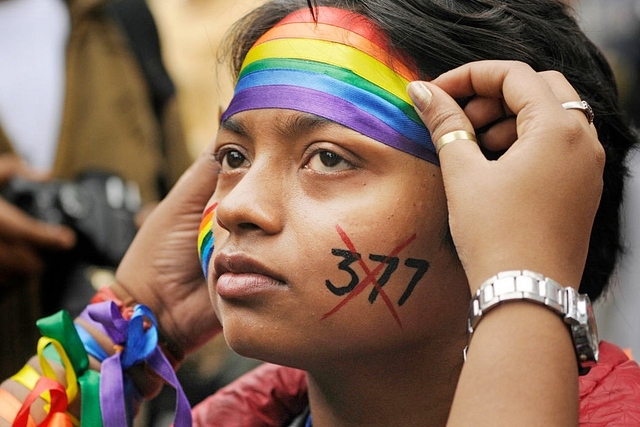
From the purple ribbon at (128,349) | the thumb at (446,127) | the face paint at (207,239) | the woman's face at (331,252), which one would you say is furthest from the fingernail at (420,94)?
the purple ribbon at (128,349)

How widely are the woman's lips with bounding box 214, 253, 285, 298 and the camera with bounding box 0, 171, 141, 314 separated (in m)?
1.55

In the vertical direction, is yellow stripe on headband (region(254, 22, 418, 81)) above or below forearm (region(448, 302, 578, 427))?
above

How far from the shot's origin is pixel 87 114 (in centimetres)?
384

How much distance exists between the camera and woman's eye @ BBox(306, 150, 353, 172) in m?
1.88

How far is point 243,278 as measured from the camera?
73.0 inches

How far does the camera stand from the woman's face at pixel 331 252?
5.96 feet

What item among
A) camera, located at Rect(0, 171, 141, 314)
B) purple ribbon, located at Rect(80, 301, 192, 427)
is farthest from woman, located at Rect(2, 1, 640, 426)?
camera, located at Rect(0, 171, 141, 314)

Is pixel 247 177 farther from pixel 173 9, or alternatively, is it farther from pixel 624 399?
pixel 173 9

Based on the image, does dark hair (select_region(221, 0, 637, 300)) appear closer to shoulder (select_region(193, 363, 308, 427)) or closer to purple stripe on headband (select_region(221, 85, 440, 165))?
purple stripe on headband (select_region(221, 85, 440, 165))

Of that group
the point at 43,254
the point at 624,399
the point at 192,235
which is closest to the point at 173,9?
the point at 43,254

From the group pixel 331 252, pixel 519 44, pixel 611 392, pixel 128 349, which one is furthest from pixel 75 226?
pixel 611 392

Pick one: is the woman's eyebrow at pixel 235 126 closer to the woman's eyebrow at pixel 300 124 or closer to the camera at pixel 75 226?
the woman's eyebrow at pixel 300 124

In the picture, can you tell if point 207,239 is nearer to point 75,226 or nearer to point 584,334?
point 584,334

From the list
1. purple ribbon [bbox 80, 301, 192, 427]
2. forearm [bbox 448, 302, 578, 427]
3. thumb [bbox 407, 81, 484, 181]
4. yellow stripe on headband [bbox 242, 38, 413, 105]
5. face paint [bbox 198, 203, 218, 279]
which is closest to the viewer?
forearm [bbox 448, 302, 578, 427]
